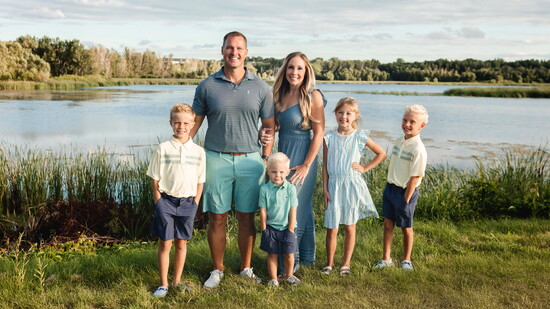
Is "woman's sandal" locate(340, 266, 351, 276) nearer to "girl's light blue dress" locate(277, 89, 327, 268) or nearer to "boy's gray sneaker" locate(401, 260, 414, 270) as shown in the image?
"girl's light blue dress" locate(277, 89, 327, 268)

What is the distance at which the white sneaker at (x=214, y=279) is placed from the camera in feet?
12.1

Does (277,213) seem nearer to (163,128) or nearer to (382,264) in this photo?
(382,264)

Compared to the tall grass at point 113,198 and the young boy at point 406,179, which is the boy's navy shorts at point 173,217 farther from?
the tall grass at point 113,198

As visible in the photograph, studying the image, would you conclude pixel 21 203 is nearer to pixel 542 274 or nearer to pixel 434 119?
pixel 542 274

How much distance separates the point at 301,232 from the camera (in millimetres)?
4020

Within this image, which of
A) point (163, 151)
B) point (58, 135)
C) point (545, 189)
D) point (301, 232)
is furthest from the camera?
point (58, 135)

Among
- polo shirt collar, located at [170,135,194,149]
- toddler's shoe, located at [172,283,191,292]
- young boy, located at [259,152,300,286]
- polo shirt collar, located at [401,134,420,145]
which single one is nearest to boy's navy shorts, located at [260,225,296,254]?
young boy, located at [259,152,300,286]

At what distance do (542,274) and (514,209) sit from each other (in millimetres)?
2381

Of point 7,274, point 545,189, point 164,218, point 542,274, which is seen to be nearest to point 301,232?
point 164,218

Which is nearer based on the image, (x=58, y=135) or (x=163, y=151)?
(x=163, y=151)

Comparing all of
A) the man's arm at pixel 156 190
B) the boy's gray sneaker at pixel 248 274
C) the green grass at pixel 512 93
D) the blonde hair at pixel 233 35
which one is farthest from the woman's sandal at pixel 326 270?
the green grass at pixel 512 93

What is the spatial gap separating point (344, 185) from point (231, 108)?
116 centimetres

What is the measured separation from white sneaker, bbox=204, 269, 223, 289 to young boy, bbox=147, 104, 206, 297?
0.67 feet

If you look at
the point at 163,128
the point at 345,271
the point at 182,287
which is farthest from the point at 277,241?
the point at 163,128
